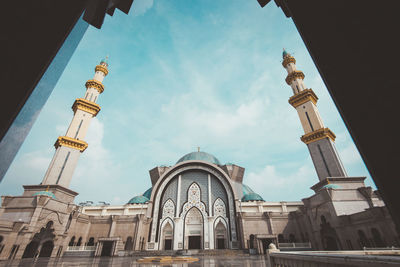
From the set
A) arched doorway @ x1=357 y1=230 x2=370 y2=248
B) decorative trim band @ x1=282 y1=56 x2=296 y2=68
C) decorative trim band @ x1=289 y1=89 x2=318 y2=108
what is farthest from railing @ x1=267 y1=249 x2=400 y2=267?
decorative trim band @ x1=282 y1=56 x2=296 y2=68

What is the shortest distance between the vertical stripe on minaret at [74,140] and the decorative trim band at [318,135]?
2563 centimetres

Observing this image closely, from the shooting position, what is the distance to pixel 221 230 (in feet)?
66.5

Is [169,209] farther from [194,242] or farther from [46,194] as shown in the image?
[46,194]

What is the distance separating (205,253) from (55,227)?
13.3 m

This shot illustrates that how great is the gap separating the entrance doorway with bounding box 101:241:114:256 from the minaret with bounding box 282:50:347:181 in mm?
21584

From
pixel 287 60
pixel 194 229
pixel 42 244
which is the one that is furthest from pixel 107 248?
pixel 287 60

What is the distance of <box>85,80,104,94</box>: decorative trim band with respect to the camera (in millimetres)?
24516

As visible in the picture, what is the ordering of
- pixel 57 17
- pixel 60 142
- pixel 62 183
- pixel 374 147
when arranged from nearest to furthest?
pixel 374 147, pixel 57 17, pixel 62 183, pixel 60 142

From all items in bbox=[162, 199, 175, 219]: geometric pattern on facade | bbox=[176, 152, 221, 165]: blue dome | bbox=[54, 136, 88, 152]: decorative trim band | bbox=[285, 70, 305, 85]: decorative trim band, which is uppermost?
bbox=[285, 70, 305, 85]: decorative trim band

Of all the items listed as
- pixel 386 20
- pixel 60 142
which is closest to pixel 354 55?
pixel 386 20

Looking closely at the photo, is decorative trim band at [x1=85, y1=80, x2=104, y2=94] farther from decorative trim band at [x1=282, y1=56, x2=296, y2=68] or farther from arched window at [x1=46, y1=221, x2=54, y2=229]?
decorative trim band at [x1=282, y1=56, x2=296, y2=68]

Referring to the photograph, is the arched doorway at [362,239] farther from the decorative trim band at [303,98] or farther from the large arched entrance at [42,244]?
the large arched entrance at [42,244]

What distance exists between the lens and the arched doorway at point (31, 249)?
1404cm

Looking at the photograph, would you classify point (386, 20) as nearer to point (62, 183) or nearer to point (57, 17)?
point (57, 17)
